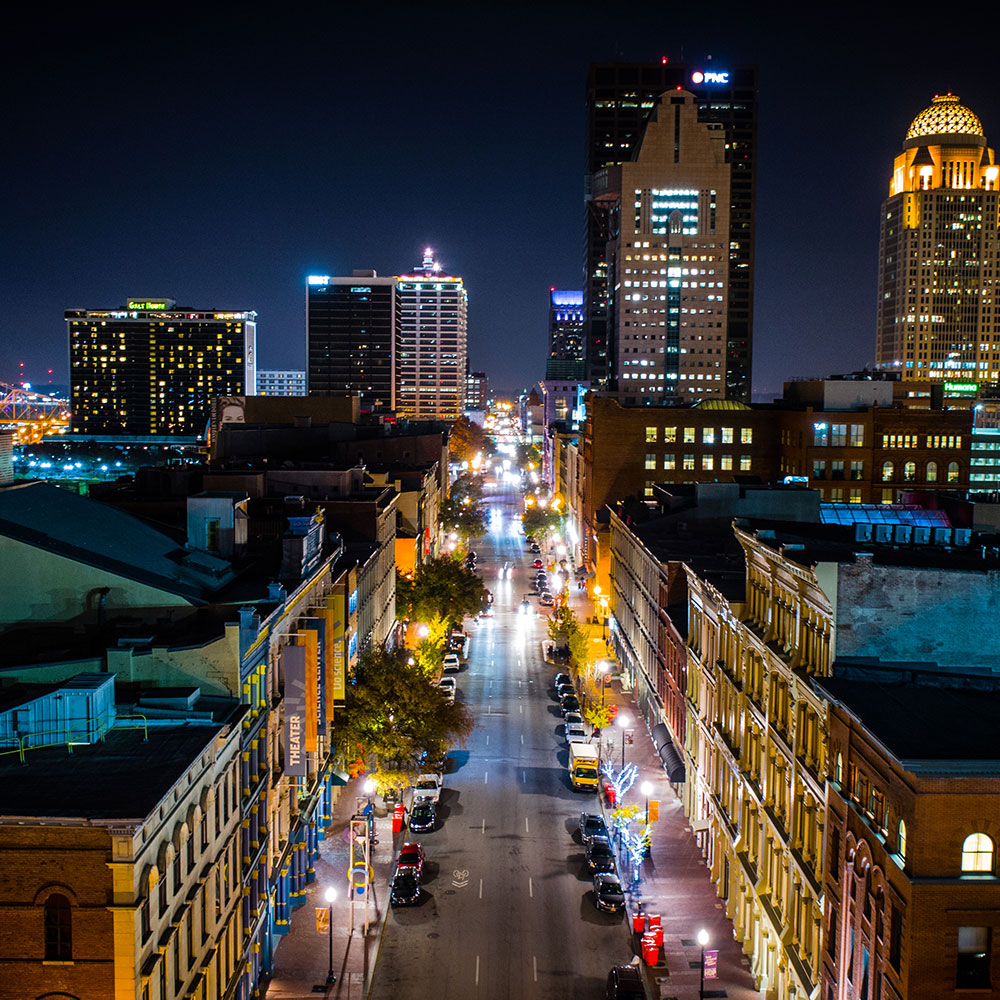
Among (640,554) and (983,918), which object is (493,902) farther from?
(640,554)

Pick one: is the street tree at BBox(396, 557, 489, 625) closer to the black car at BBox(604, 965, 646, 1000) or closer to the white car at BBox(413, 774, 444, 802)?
the white car at BBox(413, 774, 444, 802)

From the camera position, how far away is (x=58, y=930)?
87.5ft

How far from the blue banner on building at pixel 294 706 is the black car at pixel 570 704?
3544cm

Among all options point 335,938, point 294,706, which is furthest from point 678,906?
point 294,706

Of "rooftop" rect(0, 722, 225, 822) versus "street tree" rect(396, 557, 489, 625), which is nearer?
"rooftop" rect(0, 722, 225, 822)

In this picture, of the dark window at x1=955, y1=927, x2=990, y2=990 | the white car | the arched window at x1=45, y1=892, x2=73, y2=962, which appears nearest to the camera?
the arched window at x1=45, y1=892, x2=73, y2=962

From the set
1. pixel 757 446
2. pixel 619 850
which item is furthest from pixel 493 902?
pixel 757 446

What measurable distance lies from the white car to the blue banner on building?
15605mm

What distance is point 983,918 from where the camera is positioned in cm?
2669

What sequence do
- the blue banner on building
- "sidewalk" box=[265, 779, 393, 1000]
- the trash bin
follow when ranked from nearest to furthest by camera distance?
"sidewalk" box=[265, 779, 393, 1000] < the trash bin < the blue banner on building

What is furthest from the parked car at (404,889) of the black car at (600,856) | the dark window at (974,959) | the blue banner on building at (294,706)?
the dark window at (974,959)

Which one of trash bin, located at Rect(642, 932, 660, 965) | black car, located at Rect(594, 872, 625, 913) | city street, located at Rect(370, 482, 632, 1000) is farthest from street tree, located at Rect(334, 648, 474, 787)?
trash bin, located at Rect(642, 932, 660, 965)

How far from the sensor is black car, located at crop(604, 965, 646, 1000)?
128ft

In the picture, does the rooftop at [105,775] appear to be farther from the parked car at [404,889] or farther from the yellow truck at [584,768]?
the yellow truck at [584,768]
